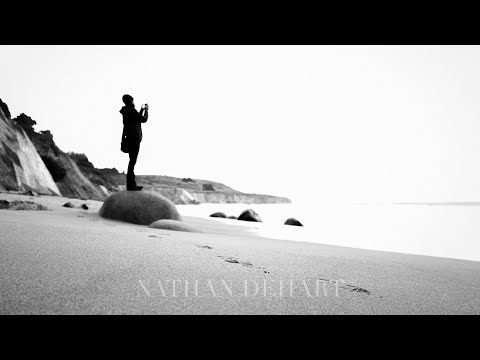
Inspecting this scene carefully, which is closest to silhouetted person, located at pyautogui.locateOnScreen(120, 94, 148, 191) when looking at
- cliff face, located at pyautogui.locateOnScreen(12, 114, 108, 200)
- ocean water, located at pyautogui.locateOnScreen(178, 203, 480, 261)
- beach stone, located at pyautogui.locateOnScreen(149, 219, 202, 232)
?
beach stone, located at pyautogui.locateOnScreen(149, 219, 202, 232)

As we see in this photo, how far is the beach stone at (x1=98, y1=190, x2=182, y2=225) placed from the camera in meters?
5.15

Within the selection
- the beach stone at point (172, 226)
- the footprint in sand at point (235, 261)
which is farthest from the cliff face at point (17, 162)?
the footprint in sand at point (235, 261)

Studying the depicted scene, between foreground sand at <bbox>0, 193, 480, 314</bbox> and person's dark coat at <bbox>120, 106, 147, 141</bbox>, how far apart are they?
378 cm

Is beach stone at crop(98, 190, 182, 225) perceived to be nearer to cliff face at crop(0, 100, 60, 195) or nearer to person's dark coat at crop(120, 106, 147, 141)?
person's dark coat at crop(120, 106, 147, 141)

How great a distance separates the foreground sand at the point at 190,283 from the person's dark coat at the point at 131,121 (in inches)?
149

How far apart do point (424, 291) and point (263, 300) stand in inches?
44.8

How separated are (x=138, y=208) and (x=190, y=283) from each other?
4228 millimetres

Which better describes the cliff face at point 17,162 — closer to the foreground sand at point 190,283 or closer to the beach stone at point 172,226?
the beach stone at point 172,226

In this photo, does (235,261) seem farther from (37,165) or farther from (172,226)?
(37,165)

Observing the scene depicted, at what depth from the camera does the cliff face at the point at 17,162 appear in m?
10.2

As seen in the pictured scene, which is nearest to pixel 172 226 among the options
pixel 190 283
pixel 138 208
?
pixel 138 208
